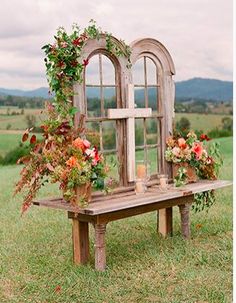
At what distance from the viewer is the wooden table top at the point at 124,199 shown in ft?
→ 17.4

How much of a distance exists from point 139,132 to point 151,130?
9.1 inches

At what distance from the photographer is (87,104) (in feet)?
18.8

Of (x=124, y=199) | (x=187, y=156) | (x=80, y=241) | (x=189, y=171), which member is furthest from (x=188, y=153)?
(x=80, y=241)

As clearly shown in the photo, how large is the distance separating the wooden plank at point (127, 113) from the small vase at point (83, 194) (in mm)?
857

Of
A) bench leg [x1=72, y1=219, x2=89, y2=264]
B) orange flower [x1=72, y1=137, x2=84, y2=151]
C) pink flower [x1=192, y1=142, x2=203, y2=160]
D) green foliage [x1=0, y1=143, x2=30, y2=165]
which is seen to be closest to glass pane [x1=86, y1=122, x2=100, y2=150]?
orange flower [x1=72, y1=137, x2=84, y2=151]

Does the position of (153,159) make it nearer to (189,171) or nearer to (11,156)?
(189,171)

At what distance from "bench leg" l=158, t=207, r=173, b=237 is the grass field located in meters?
0.09

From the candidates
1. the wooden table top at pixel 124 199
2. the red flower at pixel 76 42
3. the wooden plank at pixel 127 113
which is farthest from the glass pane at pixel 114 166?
the red flower at pixel 76 42

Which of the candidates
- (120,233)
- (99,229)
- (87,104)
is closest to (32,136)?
(87,104)

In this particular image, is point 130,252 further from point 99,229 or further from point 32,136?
point 32,136

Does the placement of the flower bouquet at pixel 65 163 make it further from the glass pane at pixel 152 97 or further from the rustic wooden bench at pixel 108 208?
the glass pane at pixel 152 97

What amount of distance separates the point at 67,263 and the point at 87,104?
4.88ft

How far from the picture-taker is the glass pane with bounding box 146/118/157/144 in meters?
6.60

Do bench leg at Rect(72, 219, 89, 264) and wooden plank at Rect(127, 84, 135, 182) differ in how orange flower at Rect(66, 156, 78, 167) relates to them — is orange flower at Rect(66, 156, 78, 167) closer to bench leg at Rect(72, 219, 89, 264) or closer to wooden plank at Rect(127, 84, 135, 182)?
bench leg at Rect(72, 219, 89, 264)
